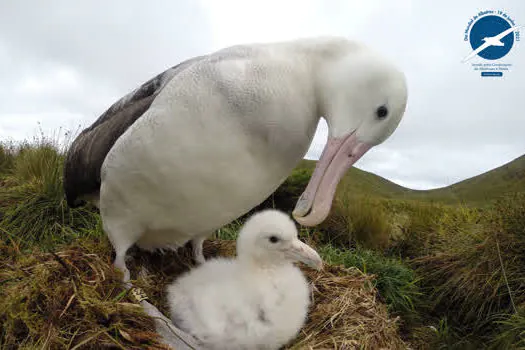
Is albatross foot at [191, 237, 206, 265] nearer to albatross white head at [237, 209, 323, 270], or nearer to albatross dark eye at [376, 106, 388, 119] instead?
albatross white head at [237, 209, 323, 270]

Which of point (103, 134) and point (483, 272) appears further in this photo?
point (483, 272)

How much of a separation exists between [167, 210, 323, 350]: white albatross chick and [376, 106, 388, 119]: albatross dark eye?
944 millimetres

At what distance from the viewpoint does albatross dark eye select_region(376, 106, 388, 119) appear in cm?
222

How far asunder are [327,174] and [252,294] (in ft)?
2.93

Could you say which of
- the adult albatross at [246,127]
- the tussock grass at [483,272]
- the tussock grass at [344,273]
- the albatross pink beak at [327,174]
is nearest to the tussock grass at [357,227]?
the tussock grass at [344,273]

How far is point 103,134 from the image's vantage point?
305 centimetres

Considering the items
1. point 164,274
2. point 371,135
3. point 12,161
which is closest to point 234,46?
point 371,135

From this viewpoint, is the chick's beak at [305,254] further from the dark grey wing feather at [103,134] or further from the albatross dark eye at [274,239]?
the dark grey wing feather at [103,134]

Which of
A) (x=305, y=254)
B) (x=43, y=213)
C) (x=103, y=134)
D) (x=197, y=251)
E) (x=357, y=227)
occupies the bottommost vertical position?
(x=357, y=227)

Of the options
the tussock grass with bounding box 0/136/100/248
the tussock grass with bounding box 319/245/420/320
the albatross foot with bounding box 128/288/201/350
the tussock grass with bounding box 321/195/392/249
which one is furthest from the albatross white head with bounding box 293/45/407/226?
the tussock grass with bounding box 0/136/100/248

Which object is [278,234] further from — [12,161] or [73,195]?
[12,161]

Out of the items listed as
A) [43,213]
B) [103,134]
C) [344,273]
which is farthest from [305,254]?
[43,213]

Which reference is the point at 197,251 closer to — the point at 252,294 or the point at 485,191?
the point at 252,294

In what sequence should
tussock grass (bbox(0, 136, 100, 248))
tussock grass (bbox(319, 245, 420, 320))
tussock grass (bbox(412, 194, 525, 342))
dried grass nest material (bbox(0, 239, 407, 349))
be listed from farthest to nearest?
tussock grass (bbox(0, 136, 100, 248)) → tussock grass (bbox(319, 245, 420, 320)) → tussock grass (bbox(412, 194, 525, 342)) → dried grass nest material (bbox(0, 239, 407, 349))
